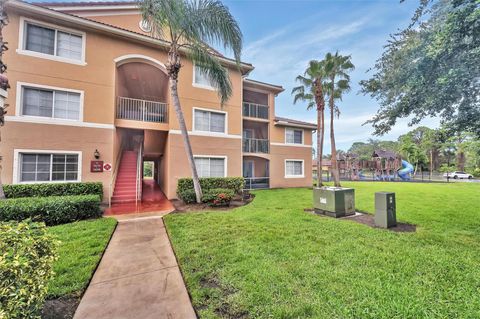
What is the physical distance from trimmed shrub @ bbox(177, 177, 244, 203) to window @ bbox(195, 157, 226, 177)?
0.71 metres

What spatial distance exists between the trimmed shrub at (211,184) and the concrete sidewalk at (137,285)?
513 cm

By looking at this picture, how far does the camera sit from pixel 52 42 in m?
9.12

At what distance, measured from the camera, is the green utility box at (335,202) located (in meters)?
7.62

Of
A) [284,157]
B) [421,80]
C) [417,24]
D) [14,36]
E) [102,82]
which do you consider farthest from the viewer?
[284,157]

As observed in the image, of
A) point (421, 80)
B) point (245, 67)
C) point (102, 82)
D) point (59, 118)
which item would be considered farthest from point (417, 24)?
point (59, 118)

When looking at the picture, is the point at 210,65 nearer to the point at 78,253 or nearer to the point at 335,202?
the point at 335,202

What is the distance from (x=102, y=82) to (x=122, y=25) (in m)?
4.07

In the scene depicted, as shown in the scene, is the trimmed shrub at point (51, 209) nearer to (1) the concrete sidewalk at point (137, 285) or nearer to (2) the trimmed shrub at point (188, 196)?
(1) the concrete sidewalk at point (137, 285)

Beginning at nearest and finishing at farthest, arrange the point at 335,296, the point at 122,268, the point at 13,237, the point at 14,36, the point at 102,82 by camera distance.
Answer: the point at 13,237, the point at 335,296, the point at 122,268, the point at 14,36, the point at 102,82

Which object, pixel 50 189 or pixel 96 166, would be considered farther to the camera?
pixel 96 166

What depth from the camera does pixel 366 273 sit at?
3590mm

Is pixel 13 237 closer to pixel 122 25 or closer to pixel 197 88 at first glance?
pixel 197 88

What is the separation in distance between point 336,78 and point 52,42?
1707cm

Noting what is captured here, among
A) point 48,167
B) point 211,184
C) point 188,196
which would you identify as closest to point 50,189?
point 48,167
